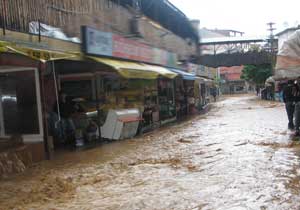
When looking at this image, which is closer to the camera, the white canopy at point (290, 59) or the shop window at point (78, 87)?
the white canopy at point (290, 59)

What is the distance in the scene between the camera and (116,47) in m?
15.4

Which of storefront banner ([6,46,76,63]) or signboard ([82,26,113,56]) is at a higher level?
signboard ([82,26,113,56])

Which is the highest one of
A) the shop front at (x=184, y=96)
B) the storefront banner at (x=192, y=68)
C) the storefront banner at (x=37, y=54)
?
the storefront banner at (x=192, y=68)

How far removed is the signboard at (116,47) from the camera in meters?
13.4

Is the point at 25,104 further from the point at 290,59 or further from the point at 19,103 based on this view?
the point at 290,59

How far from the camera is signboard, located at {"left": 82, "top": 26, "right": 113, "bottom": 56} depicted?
13.2 m

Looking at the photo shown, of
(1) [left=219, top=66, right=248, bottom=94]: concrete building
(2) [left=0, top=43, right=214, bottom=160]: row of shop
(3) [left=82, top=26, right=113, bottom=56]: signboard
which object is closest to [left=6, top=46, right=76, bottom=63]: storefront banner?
(2) [left=0, top=43, right=214, bottom=160]: row of shop

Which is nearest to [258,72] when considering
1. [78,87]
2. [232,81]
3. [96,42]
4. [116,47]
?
[232,81]

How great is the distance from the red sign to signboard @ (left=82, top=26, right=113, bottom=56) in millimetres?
597

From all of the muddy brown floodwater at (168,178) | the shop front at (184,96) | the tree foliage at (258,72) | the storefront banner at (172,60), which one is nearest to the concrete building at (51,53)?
the muddy brown floodwater at (168,178)

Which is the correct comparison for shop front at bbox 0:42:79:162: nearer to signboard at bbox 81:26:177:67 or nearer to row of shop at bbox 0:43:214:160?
row of shop at bbox 0:43:214:160

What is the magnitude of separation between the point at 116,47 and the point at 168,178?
340 inches

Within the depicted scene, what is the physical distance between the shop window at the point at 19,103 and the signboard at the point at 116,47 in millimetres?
2898

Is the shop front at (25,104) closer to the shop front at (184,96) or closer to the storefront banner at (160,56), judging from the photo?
the storefront banner at (160,56)
